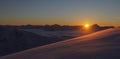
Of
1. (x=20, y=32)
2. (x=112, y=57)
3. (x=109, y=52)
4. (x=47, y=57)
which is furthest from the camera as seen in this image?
(x=20, y=32)

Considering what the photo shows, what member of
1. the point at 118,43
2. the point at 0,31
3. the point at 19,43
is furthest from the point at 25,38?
the point at 118,43

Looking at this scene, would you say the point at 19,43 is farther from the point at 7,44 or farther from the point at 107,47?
the point at 107,47

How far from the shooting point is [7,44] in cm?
2761

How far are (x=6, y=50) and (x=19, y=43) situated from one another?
2671 millimetres

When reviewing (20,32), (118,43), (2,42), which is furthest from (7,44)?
(118,43)

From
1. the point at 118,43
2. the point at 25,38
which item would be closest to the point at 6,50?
the point at 25,38

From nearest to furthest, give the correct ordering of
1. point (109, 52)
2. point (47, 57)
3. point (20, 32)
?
point (109, 52) → point (47, 57) → point (20, 32)

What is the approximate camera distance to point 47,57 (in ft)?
13.9

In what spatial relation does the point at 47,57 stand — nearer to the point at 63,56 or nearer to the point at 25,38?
the point at 63,56

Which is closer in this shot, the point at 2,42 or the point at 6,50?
the point at 6,50

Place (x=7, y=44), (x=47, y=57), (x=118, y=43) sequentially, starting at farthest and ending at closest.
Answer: (x=7, y=44), (x=118, y=43), (x=47, y=57)

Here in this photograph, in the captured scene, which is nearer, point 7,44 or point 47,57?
point 47,57

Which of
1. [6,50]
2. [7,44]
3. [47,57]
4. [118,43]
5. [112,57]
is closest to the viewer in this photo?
[112,57]

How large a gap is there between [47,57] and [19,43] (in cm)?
2389
